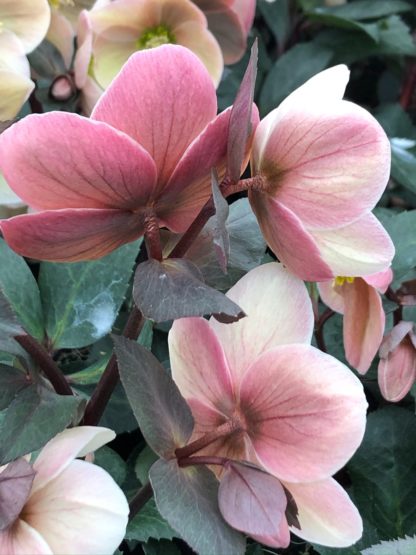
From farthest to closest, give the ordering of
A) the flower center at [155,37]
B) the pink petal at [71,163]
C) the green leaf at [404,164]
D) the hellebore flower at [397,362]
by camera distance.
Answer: the green leaf at [404,164]
the flower center at [155,37]
the hellebore flower at [397,362]
the pink petal at [71,163]

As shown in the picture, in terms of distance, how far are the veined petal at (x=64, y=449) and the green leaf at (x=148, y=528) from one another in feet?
0.50

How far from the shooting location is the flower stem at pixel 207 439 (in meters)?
0.40

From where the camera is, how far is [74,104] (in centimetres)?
76

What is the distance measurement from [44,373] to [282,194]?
0.60ft

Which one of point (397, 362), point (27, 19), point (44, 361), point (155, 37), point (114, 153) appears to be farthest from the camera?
point (155, 37)

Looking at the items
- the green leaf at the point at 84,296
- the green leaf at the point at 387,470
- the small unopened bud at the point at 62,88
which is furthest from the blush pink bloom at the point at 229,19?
the green leaf at the point at 387,470

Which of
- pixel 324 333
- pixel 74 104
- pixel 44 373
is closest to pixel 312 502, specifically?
pixel 44 373

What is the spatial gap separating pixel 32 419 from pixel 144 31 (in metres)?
0.51

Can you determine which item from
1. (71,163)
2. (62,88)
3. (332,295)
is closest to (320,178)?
(71,163)

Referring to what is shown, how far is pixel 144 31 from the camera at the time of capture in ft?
2.65

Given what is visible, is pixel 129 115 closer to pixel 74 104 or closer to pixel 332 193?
pixel 332 193

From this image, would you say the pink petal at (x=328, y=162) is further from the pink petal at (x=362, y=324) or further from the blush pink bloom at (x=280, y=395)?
the pink petal at (x=362, y=324)

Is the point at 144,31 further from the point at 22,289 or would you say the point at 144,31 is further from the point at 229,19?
the point at 22,289

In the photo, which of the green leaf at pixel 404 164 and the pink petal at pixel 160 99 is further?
the green leaf at pixel 404 164
